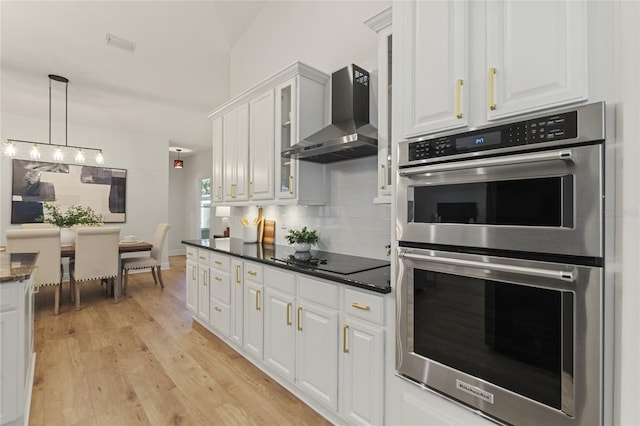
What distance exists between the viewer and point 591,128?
96 cm

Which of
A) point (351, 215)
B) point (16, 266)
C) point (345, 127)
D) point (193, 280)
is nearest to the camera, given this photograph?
point (16, 266)

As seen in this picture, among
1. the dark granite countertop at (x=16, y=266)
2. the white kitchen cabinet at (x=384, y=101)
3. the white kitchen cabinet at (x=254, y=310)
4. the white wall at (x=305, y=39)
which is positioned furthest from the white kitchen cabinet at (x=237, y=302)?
the white wall at (x=305, y=39)

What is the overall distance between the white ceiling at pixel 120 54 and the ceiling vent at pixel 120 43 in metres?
0.06

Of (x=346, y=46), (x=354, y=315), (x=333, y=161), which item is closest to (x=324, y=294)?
(x=354, y=315)

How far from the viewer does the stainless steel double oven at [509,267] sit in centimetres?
98

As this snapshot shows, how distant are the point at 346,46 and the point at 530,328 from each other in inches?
98.2

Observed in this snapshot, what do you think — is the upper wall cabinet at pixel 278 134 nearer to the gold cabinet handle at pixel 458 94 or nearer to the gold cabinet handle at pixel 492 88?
the gold cabinet handle at pixel 458 94

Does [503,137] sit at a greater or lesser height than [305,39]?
lesser

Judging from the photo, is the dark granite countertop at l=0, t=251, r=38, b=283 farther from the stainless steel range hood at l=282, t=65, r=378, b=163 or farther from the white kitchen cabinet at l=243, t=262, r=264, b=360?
the stainless steel range hood at l=282, t=65, r=378, b=163

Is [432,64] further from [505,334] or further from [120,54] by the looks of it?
[120,54]

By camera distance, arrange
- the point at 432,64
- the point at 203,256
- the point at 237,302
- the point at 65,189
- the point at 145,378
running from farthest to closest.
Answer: the point at 65,189 < the point at 203,256 < the point at 237,302 < the point at 145,378 < the point at 432,64

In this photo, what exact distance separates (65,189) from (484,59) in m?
6.97

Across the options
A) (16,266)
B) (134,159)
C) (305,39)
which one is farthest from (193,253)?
(134,159)

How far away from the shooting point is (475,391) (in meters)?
1.23
